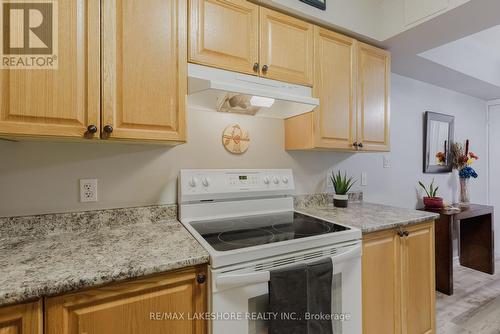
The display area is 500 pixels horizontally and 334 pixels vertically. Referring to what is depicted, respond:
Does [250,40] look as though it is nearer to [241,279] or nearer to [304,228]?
[304,228]

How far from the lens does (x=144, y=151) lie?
1.46 m

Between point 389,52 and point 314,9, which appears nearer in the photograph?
point 314,9

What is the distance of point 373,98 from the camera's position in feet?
6.29

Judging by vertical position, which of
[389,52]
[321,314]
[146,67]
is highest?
[389,52]

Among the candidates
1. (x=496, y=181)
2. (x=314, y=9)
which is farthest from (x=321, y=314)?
(x=496, y=181)

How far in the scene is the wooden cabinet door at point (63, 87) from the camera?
923 mm

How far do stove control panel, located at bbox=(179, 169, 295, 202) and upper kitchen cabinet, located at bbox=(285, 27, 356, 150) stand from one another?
29cm

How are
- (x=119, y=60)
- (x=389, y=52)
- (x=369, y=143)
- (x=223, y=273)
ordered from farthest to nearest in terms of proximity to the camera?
(x=389, y=52) → (x=369, y=143) → (x=119, y=60) → (x=223, y=273)

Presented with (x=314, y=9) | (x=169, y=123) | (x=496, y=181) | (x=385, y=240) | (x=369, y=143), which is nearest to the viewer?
(x=169, y=123)

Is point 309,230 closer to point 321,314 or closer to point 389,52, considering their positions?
point 321,314

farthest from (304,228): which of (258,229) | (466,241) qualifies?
(466,241)

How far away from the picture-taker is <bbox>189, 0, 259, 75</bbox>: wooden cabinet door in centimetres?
129

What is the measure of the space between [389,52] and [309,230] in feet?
5.33

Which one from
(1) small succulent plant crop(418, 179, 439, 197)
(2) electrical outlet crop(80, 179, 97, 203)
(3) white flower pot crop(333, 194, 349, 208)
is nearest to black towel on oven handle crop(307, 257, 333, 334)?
(3) white flower pot crop(333, 194, 349, 208)
